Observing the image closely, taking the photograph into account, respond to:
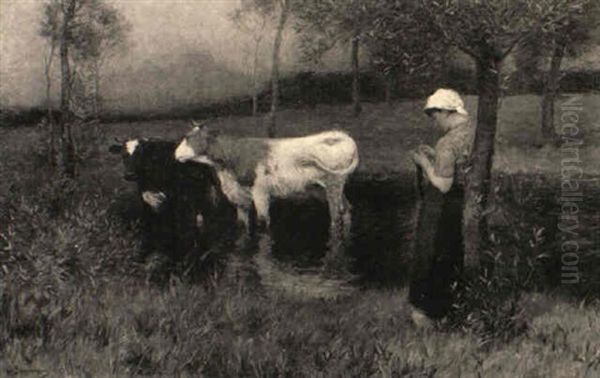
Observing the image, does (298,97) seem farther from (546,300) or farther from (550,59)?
(546,300)

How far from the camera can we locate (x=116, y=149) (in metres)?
6.84

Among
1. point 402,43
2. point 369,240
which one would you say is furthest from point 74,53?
point 369,240

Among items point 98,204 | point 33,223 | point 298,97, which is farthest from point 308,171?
point 33,223

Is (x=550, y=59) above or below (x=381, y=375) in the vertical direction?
above

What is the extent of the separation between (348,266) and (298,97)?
119 cm

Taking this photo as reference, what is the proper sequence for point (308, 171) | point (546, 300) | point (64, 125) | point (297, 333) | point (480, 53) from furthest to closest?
1. point (308, 171)
2. point (64, 125)
3. point (546, 300)
4. point (480, 53)
5. point (297, 333)

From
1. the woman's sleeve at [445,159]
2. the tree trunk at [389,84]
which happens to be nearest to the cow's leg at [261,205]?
the tree trunk at [389,84]

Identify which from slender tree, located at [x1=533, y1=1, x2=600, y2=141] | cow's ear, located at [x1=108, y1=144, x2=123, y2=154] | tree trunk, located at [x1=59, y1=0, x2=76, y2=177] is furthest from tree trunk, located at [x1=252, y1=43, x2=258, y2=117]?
slender tree, located at [x1=533, y1=1, x2=600, y2=141]

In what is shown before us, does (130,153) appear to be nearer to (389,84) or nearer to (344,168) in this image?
(344,168)

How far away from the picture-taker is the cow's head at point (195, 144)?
22.1 ft

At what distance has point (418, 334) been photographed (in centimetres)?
564

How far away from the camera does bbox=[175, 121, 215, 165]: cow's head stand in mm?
6742

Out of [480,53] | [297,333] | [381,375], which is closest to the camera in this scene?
[381,375]

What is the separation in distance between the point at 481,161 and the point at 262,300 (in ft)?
5.37
